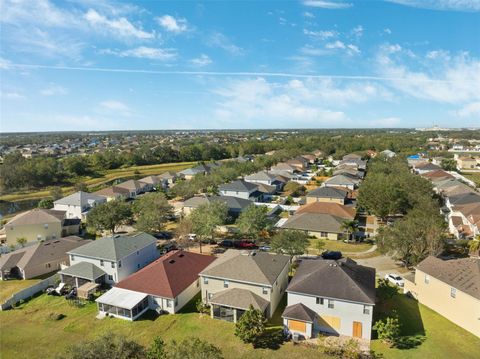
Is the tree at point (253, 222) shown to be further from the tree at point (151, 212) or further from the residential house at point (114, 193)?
the residential house at point (114, 193)

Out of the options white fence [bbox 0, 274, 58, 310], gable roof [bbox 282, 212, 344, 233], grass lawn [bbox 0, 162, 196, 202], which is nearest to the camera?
white fence [bbox 0, 274, 58, 310]

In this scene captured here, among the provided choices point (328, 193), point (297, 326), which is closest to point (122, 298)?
point (297, 326)

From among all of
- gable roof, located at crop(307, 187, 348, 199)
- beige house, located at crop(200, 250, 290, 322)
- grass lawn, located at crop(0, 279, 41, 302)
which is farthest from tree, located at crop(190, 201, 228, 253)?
gable roof, located at crop(307, 187, 348, 199)

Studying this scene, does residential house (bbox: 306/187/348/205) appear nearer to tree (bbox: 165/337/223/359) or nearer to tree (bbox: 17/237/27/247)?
tree (bbox: 17/237/27/247)

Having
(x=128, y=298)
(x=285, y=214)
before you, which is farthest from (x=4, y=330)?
(x=285, y=214)

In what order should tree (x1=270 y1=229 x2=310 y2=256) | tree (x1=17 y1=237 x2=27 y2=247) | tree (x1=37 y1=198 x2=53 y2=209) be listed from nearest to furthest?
tree (x1=270 y1=229 x2=310 y2=256)
tree (x1=17 y1=237 x2=27 y2=247)
tree (x1=37 y1=198 x2=53 y2=209)

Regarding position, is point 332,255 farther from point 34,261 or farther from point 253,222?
point 34,261

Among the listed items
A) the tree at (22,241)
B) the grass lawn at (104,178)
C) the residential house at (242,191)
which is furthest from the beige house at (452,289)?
the grass lawn at (104,178)
